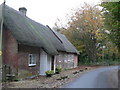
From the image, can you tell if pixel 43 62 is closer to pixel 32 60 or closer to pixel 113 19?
pixel 32 60

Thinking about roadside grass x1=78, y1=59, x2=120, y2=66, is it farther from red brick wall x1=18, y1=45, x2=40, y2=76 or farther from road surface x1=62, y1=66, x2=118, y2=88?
red brick wall x1=18, y1=45, x2=40, y2=76

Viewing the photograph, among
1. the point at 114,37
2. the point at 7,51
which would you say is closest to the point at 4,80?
the point at 7,51

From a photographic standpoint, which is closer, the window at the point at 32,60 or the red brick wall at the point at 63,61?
the window at the point at 32,60

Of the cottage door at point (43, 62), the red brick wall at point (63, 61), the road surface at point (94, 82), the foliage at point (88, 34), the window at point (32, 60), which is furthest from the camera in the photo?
the foliage at point (88, 34)

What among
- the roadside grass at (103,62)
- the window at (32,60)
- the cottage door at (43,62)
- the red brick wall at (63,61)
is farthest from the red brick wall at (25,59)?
the roadside grass at (103,62)

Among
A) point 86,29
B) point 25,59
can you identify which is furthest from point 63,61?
point 86,29

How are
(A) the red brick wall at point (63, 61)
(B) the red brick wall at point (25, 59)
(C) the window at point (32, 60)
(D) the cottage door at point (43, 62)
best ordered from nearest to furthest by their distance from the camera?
1. (B) the red brick wall at point (25, 59)
2. (C) the window at point (32, 60)
3. (D) the cottage door at point (43, 62)
4. (A) the red brick wall at point (63, 61)

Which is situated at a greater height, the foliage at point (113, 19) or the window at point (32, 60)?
the foliage at point (113, 19)

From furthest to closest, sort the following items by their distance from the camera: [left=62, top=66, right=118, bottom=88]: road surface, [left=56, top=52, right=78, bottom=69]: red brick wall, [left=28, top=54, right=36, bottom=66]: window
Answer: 1. [left=56, top=52, right=78, bottom=69]: red brick wall
2. [left=28, top=54, right=36, bottom=66]: window
3. [left=62, top=66, right=118, bottom=88]: road surface

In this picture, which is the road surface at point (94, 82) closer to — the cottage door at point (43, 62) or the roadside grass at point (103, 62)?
the cottage door at point (43, 62)

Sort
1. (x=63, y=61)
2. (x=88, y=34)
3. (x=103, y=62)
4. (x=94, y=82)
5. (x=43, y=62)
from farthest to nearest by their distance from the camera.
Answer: (x=103, y=62) < (x=88, y=34) < (x=63, y=61) < (x=43, y=62) < (x=94, y=82)

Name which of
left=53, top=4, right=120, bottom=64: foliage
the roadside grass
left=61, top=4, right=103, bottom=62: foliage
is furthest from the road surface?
the roadside grass

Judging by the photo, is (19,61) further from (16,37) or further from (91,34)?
(91,34)

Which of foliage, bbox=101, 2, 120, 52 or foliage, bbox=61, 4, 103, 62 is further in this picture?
foliage, bbox=61, 4, 103, 62
